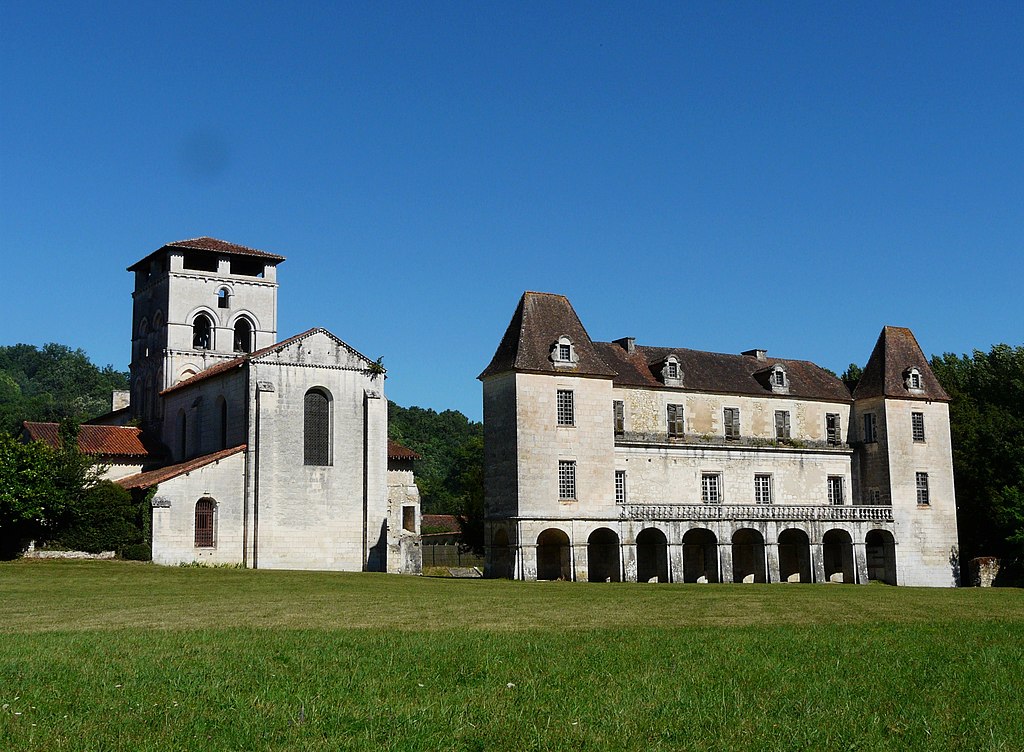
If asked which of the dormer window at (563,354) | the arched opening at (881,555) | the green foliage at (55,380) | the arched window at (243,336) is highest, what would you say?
the green foliage at (55,380)

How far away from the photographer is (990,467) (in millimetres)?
60688

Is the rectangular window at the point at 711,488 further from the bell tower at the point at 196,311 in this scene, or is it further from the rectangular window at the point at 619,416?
the bell tower at the point at 196,311

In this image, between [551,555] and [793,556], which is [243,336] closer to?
[551,555]

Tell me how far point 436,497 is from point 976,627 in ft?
303

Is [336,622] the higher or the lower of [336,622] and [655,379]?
the lower

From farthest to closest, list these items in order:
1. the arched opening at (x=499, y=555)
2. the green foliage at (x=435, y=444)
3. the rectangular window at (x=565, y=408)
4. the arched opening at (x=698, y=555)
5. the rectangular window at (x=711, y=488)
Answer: the green foliage at (x=435, y=444)
the rectangular window at (x=711, y=488)
the arched opening at (x=698, y=555)
the rectangular window at (x=565, y=408)
the arched opening at (x=499, y=555)

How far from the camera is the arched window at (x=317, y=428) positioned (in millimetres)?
52375

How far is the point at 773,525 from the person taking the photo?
5391 cm

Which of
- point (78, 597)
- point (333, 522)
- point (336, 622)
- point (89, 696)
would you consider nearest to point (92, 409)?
point (333, 522)

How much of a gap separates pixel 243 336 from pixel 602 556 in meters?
26.0

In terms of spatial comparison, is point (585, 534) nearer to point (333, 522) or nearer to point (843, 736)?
point (333, 522)

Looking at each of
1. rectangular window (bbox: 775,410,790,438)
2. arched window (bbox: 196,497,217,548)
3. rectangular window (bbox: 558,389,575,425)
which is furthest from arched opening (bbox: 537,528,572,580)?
rectangular window (bbox: 775,410,790,438)

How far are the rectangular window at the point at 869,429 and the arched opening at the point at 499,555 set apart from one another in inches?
853

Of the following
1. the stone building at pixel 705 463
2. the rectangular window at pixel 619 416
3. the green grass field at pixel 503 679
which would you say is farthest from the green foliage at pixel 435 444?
the green grass field at pixel 503 679
